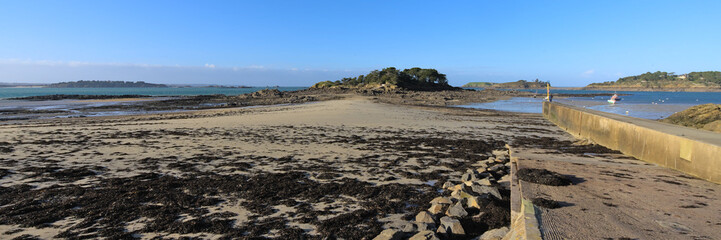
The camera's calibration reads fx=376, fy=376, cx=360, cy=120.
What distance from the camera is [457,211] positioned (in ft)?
14.6

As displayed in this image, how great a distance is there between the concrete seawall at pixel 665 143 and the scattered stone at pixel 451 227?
425 centimetres

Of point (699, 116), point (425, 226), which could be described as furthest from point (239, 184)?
point (699, 116)

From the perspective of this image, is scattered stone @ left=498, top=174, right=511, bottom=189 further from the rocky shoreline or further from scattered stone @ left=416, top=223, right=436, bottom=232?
the rocky shoreline

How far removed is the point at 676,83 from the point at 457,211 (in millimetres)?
214466

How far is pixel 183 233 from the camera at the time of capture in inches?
165

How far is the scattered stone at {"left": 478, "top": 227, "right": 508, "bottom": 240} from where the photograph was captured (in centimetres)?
374

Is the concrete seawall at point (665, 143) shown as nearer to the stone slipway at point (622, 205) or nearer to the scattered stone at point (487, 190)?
the stone slipway at point (622, 205)

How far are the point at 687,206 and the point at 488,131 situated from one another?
33.6ft

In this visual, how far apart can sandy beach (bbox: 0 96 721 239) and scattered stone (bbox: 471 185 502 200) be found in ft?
0.20

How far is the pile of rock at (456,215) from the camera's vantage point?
3.85 metres

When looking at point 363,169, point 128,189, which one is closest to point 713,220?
point 363,169

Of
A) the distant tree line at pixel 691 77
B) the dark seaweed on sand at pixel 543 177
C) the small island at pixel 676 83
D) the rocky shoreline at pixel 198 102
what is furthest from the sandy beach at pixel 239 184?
the distant tree line at pixel 691 77

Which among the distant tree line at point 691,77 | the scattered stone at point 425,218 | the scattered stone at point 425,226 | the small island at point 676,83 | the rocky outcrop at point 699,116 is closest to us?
the scattered stone at point 425,226

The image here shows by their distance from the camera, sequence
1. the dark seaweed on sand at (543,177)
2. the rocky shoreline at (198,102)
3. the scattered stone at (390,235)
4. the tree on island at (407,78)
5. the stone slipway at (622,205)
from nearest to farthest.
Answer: the stone slipway at (622,205)
the scattered stone at (390,235)
the dark seaweed on sand at (543,177)
the rocky shoreline at (198,102)
the tree on island at (407,78)
